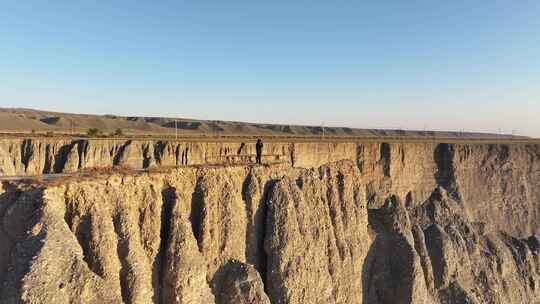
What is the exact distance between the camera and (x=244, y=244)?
56.3 feet

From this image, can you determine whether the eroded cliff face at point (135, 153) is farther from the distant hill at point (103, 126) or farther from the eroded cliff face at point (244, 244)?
the distant hill at point (103, 126)

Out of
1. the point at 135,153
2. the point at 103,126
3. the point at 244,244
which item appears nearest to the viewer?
the point at 244,244

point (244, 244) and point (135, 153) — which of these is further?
point (135, 153)

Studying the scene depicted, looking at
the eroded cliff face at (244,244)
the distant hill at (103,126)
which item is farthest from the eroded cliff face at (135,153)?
the distant hill at (103,126)

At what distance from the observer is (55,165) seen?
28.0m

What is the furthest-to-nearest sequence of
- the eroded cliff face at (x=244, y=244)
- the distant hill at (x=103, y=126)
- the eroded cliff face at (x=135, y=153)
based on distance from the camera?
the distant hill at (x=103, y=126)
the eroded cliff face at (x=135, y=153)
the eroded cliff face at (x=244, y=244)

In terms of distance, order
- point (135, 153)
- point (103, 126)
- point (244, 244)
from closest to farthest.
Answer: point (244, 244) → point (135, 153) → point (103, 126)

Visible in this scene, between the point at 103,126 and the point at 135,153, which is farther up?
the point at 103,126

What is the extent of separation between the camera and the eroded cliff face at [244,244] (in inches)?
422

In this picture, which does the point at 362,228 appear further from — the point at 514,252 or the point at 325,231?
the point at 514,252

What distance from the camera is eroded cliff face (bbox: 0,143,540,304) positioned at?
10719mm

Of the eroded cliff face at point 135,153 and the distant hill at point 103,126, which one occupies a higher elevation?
the distant hill at point 103,126

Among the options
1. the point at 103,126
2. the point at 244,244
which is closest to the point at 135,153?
the point at 244,244

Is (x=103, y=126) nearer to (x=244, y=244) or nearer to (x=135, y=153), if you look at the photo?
(x=135, y=153)
